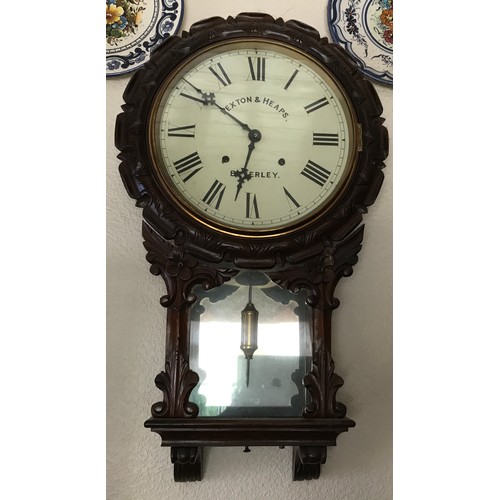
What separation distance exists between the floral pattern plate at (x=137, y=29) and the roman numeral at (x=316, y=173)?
0.37m

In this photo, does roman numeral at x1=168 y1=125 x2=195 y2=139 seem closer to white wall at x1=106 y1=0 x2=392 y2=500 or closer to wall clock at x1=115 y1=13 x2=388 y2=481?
wall clock at x1=115 y1=13 x2=388 y2=481

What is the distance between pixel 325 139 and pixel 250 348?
1.20ft

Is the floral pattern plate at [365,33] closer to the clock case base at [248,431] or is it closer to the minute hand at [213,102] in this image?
the minute hand at [213,102]

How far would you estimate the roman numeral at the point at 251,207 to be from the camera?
100cm

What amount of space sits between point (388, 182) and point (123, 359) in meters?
0.57

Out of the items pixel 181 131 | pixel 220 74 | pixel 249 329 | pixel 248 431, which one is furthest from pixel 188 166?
pixel 248 431

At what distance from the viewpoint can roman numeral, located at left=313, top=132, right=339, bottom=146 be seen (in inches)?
40.4

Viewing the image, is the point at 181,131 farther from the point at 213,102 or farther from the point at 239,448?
the point at 239,448

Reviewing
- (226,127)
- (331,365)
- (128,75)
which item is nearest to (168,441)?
(331,365)

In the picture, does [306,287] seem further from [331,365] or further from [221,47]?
[221,47]

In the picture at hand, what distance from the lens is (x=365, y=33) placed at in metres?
1.17

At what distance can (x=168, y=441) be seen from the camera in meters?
0.96

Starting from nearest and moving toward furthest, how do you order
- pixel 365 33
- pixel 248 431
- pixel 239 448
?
pixel 248 431 < pixel 239 448 < pixel 365 33

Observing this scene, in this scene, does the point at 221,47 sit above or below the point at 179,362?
above
